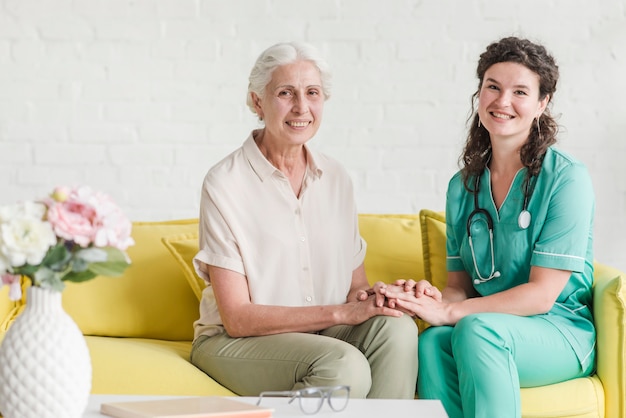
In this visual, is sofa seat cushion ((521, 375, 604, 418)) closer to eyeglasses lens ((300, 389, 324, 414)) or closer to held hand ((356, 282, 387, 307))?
held hand ((356, 282, 387, 307))

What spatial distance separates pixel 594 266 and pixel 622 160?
911 millimetres

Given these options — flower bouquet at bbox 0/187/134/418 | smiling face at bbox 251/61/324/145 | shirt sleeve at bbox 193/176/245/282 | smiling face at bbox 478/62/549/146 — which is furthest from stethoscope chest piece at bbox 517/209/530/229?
flower bouquet at bbox 0/187/134/418

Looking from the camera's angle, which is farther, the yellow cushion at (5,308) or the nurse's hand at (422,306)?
the yellow cushion at (5,308)

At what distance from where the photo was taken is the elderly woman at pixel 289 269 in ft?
7.32

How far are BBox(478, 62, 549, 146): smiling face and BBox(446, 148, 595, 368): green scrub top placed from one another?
11 cm

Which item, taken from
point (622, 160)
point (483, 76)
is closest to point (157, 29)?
point (483, 76)

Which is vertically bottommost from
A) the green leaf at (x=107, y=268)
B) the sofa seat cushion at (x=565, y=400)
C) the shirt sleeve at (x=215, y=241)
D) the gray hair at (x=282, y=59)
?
the sofa seat cushion at (x=565, y=400)

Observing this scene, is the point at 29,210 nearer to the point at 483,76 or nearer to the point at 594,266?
the point at 483,76

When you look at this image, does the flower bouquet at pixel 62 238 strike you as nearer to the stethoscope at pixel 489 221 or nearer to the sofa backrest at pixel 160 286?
the sofa backrest at pixel 160 286

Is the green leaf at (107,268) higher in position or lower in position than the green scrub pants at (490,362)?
higher

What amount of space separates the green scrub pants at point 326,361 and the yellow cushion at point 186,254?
0.34 meters

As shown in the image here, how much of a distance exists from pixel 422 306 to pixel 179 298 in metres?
0.82

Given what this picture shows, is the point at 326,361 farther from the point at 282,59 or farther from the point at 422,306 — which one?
the point at 282,59

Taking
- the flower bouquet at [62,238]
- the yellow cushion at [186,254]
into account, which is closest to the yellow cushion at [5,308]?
the yellow cushion at [186,254]
